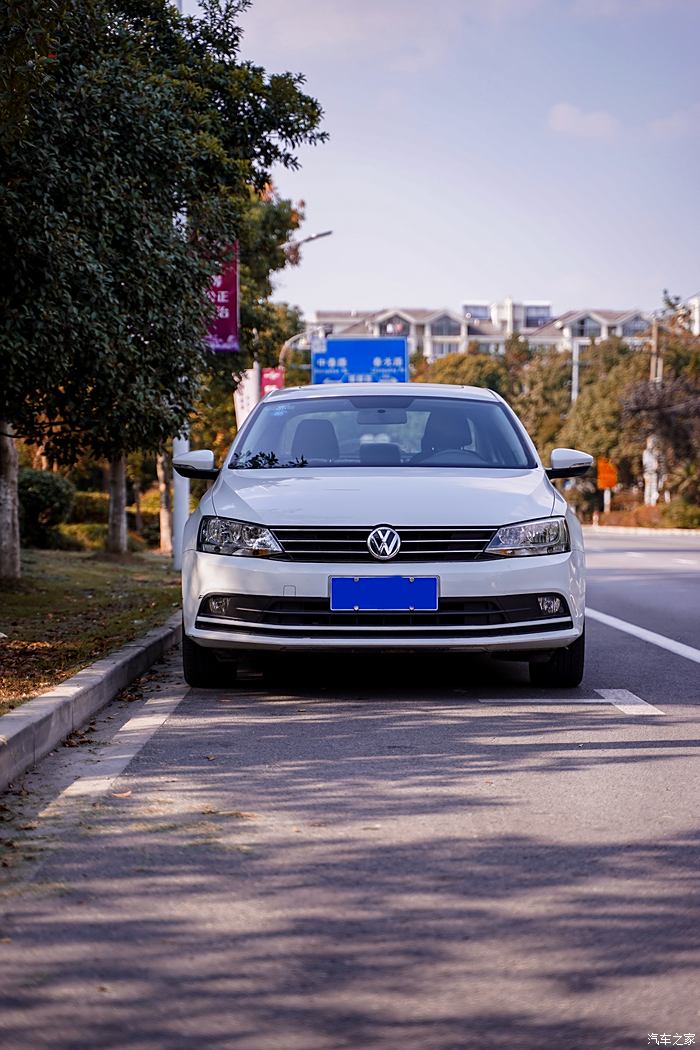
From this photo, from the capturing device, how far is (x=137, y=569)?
19625mm

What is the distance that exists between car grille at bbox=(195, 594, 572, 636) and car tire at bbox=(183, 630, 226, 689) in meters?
0.51

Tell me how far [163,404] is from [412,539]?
6.01 m

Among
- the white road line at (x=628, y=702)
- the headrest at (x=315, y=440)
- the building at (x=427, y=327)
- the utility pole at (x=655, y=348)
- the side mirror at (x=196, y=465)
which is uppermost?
the building at (x=427, y=327)

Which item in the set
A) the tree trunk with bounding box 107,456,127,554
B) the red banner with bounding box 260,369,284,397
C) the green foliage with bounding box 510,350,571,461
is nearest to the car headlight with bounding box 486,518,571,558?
the tree trunk with bounding box 107,456,127,554

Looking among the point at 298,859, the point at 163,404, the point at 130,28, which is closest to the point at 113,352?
the point at 163,404

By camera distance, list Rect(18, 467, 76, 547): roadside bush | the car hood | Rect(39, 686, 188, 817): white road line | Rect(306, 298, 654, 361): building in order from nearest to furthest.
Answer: Rect(39, 686, 188, 817): white road line
the car hood
Rect(18, 467, 76, 547): roadside bush
Rect(306, 298, 654, 361): building

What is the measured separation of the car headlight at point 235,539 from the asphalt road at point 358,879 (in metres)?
0.77

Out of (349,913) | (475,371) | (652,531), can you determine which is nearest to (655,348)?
(652,531)

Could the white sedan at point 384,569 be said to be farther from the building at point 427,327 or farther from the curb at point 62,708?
the building at point 427,327

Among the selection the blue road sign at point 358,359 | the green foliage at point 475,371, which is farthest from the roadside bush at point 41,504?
the green foliage at point 475,371

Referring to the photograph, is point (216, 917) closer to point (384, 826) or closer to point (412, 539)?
point (384, 826)

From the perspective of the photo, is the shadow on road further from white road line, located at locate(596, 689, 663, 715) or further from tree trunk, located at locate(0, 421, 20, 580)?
tree trunk, located at locate(0, 421, 20, 580)

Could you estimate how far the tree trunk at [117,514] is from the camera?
21.9 m

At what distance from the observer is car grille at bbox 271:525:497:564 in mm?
7113
